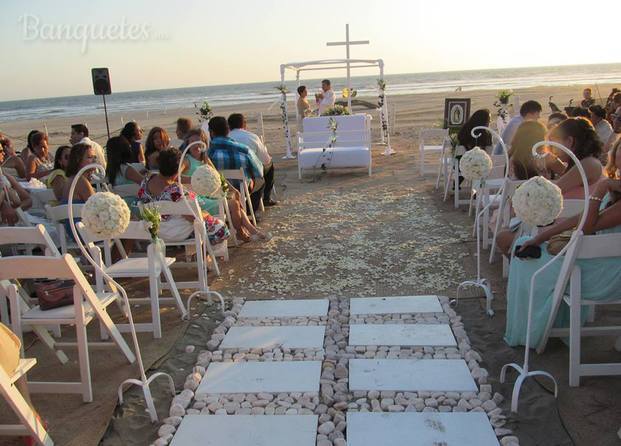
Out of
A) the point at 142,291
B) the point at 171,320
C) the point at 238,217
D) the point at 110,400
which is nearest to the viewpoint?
the point at 110,400

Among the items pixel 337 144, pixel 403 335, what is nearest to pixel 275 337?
pixel 403 335

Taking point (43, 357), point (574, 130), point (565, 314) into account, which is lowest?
point (43, 357)

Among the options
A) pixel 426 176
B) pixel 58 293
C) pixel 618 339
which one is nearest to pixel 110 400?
pixel 58 293

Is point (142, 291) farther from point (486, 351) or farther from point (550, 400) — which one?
point (550, 400)

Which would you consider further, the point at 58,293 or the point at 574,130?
the point at 574,130

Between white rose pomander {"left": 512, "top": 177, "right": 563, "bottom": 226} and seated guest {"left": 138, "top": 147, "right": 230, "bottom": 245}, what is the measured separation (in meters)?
2.90

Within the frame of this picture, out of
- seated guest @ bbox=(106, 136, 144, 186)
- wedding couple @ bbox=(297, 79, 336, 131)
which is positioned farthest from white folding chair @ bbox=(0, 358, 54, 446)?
wedding couple @ bbox=(297, 79, 336, 131)

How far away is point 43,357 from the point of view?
150 inches

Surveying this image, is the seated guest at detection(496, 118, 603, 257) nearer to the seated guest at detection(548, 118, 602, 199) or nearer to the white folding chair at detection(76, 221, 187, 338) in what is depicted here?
the seated guest at detection(548, 118, 602, 199)

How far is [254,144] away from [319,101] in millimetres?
7281

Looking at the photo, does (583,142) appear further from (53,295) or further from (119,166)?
(119,166)

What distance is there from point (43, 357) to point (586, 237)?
3.52 metres

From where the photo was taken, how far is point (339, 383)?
10.5ft

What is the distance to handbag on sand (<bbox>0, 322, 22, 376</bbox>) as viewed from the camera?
2590 millimetres
